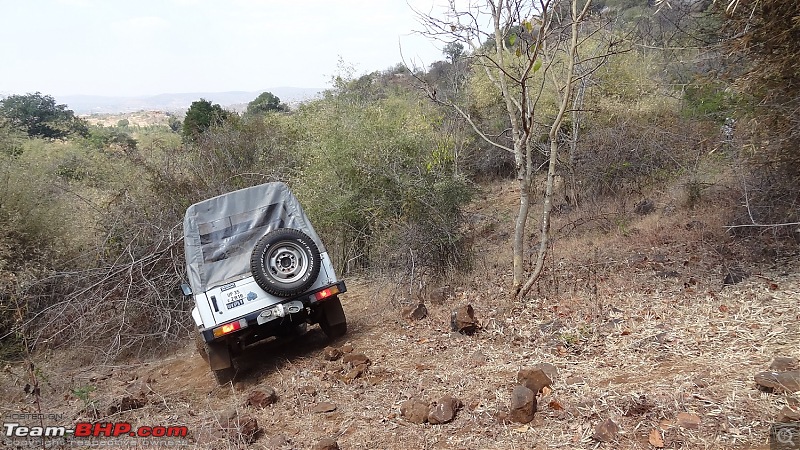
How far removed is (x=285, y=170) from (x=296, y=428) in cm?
990

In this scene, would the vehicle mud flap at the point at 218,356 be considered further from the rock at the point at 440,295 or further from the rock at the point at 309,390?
the rock at the point at 440,295

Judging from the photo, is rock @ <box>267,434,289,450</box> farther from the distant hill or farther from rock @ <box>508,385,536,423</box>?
the distant hill

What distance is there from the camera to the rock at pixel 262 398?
16.9ft

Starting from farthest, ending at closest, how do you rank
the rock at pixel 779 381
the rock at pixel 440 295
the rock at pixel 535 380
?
the rock at pixel 440 295 → the rock at pixel 535 380 → the rock at pixel 779 381

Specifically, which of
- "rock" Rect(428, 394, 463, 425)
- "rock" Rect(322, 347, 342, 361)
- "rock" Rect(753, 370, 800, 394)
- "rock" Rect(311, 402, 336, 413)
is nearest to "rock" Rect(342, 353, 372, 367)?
"rock" Rect(322, 347, 342, 361)

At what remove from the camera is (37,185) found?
35.5 ft

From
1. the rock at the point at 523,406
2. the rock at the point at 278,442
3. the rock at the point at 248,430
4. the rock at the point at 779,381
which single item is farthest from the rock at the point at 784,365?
the rock at the point at 248,430

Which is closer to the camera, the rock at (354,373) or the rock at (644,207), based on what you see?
the rock at (354,373)

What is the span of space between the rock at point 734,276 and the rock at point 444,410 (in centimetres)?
406

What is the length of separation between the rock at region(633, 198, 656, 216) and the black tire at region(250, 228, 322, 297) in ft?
28.1

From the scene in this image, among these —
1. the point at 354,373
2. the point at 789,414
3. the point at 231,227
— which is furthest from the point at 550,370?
the point at 231,227

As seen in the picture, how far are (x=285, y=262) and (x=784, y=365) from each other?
489 cm

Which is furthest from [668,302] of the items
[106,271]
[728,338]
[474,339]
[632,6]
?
[632,6]

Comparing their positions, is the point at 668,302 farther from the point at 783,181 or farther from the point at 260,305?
the point at 260,305
